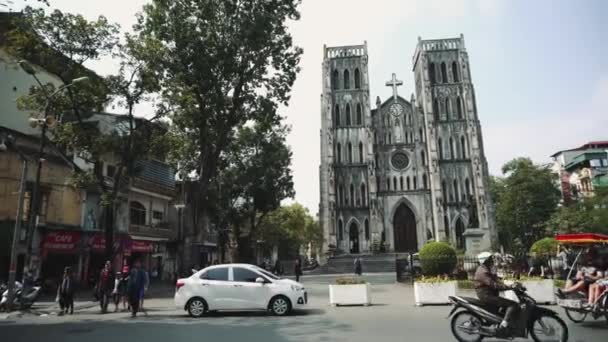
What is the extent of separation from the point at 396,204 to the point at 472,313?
3708cm

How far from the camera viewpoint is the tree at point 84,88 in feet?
46.6

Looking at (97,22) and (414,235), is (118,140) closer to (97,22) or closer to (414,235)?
(97,22)

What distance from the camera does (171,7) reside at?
1738 centimetres

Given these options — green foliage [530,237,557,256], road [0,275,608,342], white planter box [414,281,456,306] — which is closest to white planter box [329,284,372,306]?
road [0,275,608,342]

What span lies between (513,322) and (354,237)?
37.1m

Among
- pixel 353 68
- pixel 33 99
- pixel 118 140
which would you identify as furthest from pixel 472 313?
pixel 353 68

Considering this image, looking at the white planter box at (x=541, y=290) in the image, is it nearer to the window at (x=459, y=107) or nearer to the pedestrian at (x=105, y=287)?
the pedestrian at (x=105, y=287)

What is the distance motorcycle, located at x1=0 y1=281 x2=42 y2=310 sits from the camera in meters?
12.4

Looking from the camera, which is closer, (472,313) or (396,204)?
(472,313)

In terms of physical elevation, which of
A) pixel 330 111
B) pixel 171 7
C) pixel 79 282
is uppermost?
pixel 330 111

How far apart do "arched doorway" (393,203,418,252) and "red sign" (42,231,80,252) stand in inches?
1213

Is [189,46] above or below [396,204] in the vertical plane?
above

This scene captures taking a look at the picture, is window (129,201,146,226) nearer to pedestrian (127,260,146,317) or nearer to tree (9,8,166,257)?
tree (9,8,166,257)

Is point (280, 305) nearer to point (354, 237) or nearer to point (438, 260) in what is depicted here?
point (438, 260)
